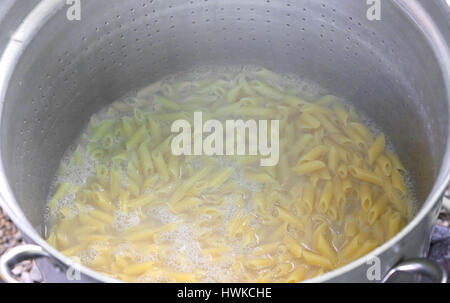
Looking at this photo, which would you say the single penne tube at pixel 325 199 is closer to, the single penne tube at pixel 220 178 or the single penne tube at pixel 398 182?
the single penne tube at pixel 398 182

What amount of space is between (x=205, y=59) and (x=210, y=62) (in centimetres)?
3

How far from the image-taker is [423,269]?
127 centimetres

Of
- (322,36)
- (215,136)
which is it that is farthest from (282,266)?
(322,36)

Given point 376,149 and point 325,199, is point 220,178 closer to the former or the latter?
point 325,199

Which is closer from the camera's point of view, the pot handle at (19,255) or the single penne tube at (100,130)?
the pot handle at (19,255)

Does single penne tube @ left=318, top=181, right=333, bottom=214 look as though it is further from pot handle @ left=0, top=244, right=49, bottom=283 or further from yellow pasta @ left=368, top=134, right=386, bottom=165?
pot handle @ left=0, top=244, right=49, bottom=283

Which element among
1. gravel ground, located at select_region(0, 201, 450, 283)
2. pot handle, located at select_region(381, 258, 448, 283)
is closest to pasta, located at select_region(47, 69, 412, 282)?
gravel ground, located at select_region(0, 201, 450, 283)

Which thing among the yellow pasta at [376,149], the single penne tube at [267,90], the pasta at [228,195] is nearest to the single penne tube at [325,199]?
the pasta at [228,195]

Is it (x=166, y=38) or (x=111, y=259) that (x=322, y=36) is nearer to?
(x=166, y=38)

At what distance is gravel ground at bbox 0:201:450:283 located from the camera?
82.4 inches

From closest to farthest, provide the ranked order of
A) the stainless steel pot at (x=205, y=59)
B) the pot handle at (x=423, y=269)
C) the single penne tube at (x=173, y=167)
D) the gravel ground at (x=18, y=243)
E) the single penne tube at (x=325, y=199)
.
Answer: the pot handle at (x=423, y=269)
the stainless steel pot at (x=205, y=59)
the single penne tube at (x=325, y=199)
the single penne tube at (x=173, y=167)
the gravel ground at (x=18, y=243)

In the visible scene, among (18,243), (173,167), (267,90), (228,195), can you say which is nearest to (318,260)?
(228,195)

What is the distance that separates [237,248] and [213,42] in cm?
81

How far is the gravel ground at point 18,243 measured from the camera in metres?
2.09
